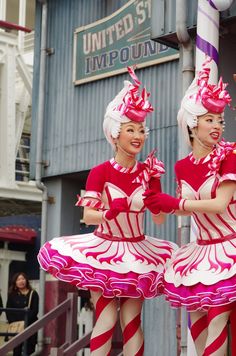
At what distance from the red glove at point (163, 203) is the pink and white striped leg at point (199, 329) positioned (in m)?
0.73

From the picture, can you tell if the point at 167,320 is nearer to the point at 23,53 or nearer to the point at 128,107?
the point at 128,107

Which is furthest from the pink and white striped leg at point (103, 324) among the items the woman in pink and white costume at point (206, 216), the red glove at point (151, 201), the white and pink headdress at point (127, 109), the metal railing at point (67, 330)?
the metal railing at point (67, 330)

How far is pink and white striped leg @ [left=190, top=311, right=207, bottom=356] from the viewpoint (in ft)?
19.6

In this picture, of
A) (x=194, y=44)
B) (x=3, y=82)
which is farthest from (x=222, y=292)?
(x=3, y=82)

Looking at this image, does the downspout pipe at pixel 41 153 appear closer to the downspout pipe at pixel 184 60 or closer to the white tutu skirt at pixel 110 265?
the downspout pipe at pixel 184 60

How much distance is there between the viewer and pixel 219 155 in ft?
19.4

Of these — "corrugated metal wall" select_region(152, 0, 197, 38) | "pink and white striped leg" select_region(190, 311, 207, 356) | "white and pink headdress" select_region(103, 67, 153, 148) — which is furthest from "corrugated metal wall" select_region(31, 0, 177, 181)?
"pink and white striped leg" select_region(190, 311, 207, 356)

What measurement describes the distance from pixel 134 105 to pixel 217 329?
173 centimetres

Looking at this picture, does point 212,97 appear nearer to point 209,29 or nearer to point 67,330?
point 209,29

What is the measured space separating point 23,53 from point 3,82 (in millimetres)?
1076

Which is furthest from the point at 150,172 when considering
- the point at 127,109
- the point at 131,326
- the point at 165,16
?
the point at 165,16

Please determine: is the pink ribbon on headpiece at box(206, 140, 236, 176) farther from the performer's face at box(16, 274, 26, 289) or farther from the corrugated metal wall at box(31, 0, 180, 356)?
the performer's face at box(16, 274, 26, 289)

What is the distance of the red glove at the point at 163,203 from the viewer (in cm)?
581

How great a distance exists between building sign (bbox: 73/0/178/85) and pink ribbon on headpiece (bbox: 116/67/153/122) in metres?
3.99
